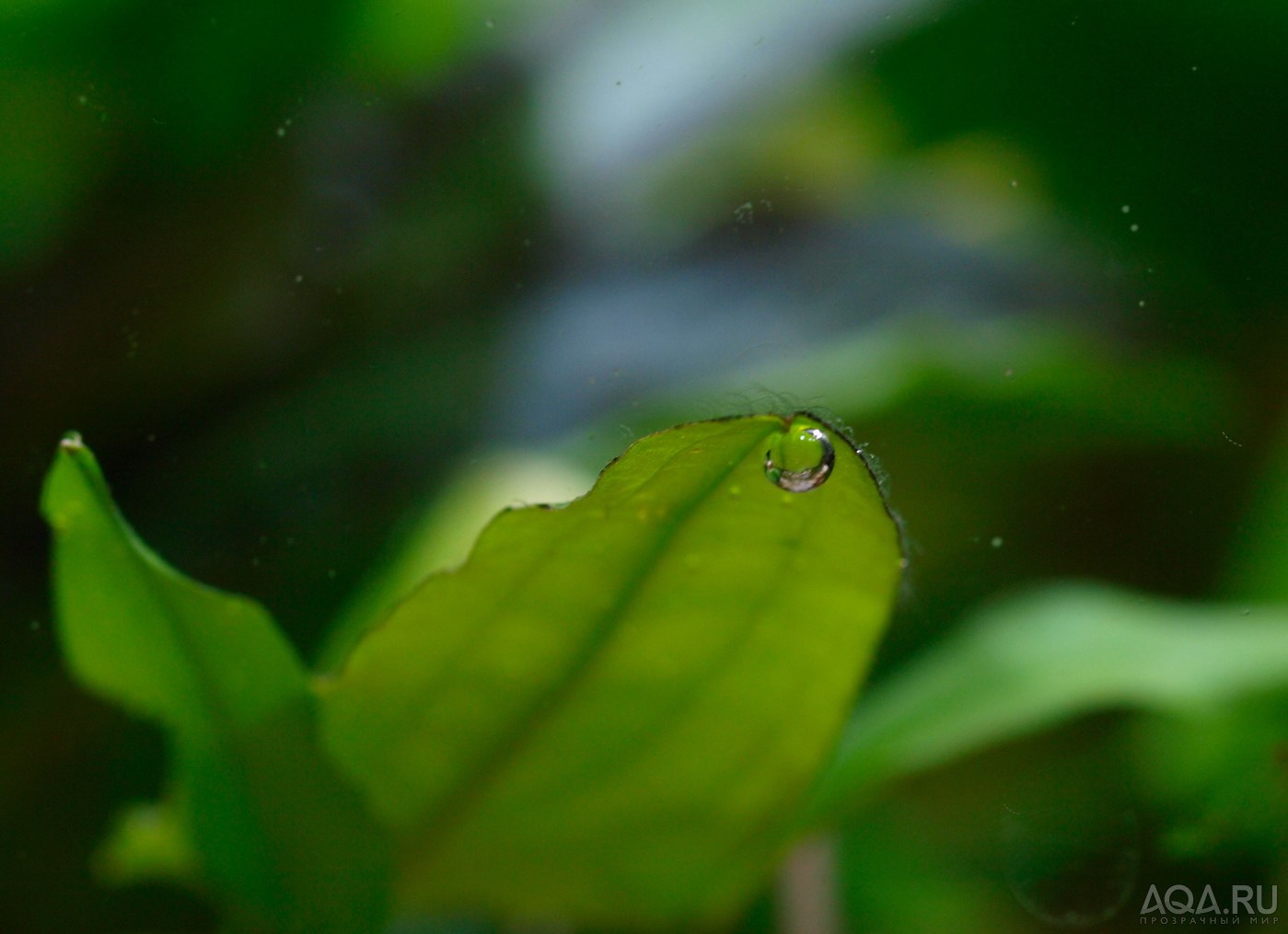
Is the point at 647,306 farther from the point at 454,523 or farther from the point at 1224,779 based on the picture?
the point at 1224,779

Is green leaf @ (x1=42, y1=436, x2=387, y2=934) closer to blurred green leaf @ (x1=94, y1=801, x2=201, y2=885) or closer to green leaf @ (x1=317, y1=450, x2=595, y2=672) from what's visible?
blurred green leaf @ (x1=94, y1=801, x2=201, y2=885)

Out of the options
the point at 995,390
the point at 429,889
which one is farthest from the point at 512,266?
the point at 429,889

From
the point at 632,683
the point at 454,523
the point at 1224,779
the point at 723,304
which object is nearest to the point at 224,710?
the point at 632,683

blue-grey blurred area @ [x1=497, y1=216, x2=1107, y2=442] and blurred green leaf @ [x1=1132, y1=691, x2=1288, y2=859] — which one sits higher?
blue-grey blurred area @ [x1=497, y1=216, x2=1107, y2=442]

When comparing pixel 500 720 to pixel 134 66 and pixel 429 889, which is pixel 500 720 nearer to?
pixel 429 889

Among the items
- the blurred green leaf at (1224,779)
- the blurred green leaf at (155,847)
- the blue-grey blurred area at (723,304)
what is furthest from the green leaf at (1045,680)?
the blue-grey blurred area at (723,304)

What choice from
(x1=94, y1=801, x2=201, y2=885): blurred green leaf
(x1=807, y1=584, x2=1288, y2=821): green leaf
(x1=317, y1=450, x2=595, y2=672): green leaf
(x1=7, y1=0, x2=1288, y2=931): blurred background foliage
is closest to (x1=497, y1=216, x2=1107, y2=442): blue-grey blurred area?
(x1=7, y1=0, x2=1288, y2=931): blurred background foliage

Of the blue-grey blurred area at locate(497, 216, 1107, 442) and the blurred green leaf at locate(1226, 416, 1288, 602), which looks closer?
the blurred green leaf at locate(1226, 416, 1288, 602)

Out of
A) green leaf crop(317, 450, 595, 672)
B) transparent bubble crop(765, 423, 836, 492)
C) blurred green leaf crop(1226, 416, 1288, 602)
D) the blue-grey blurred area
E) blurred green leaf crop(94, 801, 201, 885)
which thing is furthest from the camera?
the blue-grey blurred area
